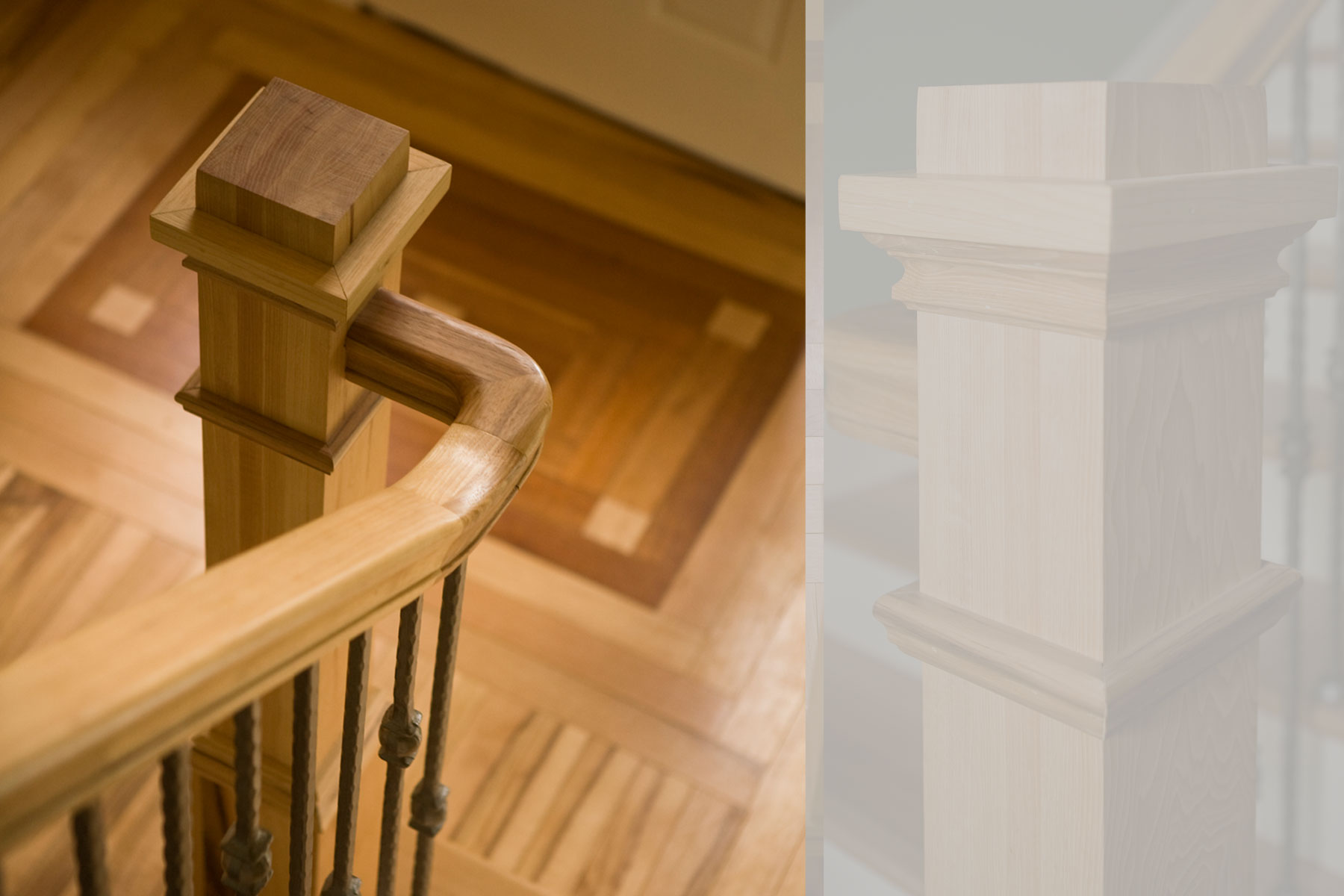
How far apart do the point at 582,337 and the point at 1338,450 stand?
1531mm

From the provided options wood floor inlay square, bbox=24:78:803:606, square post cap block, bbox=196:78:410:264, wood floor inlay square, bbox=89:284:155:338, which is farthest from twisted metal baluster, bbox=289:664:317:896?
wood floor inlay square, bbox=89:284:155:338

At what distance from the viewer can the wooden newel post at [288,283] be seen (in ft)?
2.18

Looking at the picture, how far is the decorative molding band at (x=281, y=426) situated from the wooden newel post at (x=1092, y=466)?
36cm

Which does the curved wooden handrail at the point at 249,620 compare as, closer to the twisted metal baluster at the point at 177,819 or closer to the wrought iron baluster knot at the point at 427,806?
the twisted metal baluster at the point at 177,819

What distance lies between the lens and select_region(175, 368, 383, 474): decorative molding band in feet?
2.49

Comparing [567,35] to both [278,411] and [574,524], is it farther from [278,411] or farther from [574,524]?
[278,411]

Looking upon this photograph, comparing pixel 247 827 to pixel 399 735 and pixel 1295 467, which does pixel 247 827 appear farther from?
pixel 1295 467

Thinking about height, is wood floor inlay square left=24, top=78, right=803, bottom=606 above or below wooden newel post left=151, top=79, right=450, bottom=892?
below

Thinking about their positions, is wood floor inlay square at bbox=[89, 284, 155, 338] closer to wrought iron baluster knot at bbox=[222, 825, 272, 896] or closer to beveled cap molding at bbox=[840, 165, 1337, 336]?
wrought iron baluster knot at bbox=[222, 825, 272, 896]

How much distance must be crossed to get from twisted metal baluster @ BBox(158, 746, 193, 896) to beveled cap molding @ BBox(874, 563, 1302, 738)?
1.11 ft

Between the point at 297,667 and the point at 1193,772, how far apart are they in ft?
1.32

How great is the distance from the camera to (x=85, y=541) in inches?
62.9

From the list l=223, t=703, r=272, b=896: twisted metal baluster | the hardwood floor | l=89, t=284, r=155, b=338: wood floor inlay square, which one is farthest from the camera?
l=89, t=284, r=155, b=338: wood floor inlay square

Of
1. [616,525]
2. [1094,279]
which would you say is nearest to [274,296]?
[1094,279]
